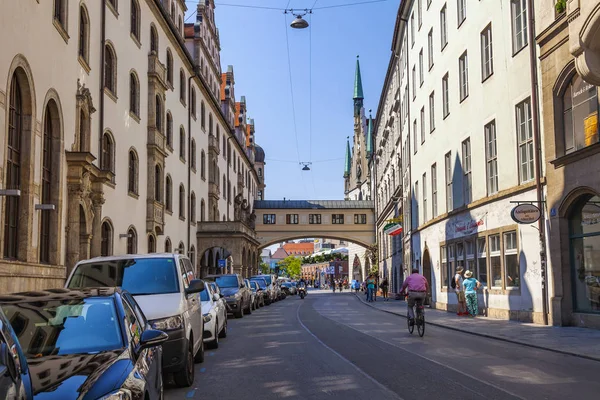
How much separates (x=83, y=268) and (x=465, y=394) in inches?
237

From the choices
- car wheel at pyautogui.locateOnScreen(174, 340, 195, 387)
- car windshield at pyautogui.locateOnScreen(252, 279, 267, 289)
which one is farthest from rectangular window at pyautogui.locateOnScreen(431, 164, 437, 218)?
car wheel at pyautogui.locateOnScreen(174, 340, 195, 387)

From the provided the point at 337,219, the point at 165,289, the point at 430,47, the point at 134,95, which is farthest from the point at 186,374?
the point at 337,219

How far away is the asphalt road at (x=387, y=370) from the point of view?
29.2 ft

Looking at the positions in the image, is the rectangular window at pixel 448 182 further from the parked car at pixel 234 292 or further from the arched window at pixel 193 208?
the arched window at pixel 193 208

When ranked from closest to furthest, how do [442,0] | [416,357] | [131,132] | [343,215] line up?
1. [416,357]
2. [131,132]
3. [442,0]
4. [343,215]

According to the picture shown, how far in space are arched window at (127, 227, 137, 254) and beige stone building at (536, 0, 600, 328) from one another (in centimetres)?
1776

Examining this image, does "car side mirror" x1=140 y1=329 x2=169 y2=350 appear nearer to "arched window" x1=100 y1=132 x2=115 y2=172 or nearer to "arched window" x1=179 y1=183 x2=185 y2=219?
"arched window" x1=100 y1=132 x2=115 y2=172

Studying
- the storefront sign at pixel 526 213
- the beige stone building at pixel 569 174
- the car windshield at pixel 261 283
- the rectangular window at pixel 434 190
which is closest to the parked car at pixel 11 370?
the beige stone building at pixel 569 174

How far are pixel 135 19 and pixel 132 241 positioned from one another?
10.0 metres

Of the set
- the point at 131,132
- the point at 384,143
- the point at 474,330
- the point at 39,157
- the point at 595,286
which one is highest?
the point at 384,143

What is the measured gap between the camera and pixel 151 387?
19.7 feet

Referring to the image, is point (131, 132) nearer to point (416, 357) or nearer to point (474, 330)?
point (474, 330)

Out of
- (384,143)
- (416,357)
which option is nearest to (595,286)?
(416,357)

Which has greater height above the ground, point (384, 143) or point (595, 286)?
point (384, 143)
